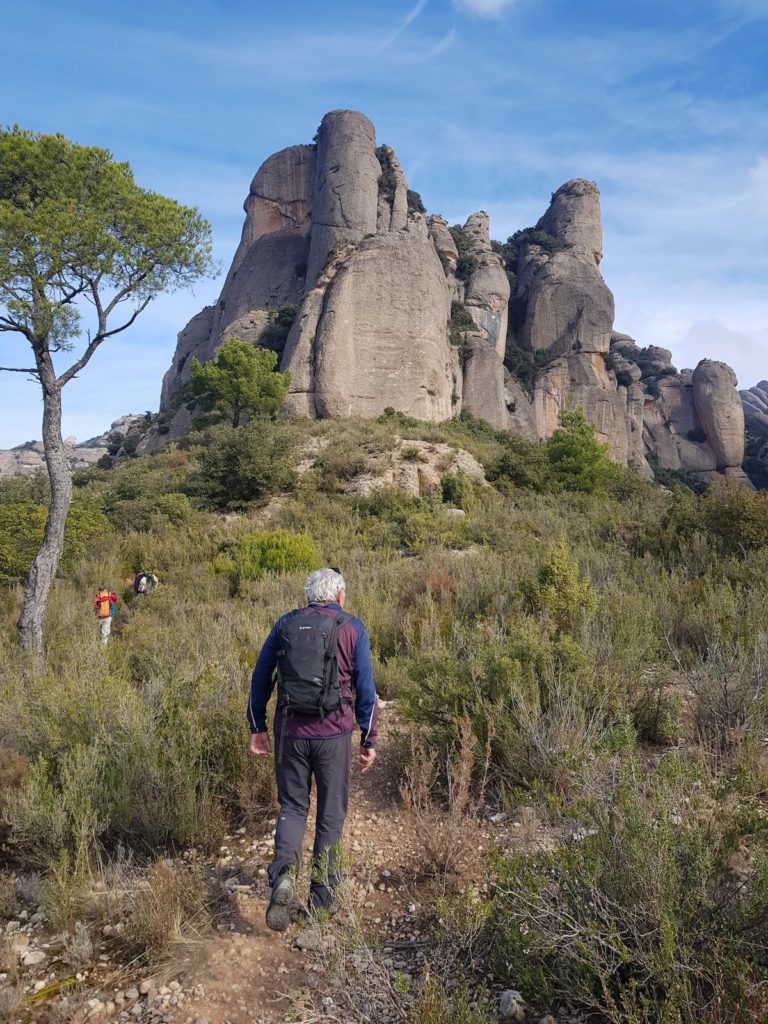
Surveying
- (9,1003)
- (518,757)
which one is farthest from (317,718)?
(9,1003)

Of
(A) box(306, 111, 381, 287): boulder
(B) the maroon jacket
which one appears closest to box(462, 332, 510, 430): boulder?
(A) box(306, 111, 381, 287): boulder

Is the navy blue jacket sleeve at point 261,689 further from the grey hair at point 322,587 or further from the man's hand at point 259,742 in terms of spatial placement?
the grey hair at point 322,587

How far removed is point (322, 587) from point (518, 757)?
57.4 inches

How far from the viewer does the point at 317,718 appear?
2805mm

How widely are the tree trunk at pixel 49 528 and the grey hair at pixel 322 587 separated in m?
5.22

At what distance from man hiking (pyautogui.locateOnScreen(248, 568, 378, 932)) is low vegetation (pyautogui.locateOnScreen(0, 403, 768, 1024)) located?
417 mm

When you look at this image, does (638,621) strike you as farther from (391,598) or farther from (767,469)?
(767,469)

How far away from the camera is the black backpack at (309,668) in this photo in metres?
2.77

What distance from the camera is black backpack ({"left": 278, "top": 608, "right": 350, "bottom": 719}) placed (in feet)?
9.08

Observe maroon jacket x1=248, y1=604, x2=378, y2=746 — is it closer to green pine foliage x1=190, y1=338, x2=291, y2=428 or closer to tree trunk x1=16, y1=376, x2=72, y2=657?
tree trunk x1=16, y1=376, x2=72, y2=657

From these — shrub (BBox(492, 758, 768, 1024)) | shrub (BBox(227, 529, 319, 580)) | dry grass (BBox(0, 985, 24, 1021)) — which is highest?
shrub (BBox(227, 529, 319, 580))

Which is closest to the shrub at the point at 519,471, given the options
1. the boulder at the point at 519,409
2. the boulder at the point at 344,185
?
the boulder at the point at 519,409

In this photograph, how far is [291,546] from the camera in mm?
10664

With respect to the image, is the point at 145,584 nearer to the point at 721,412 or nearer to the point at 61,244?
the point at 61,244
